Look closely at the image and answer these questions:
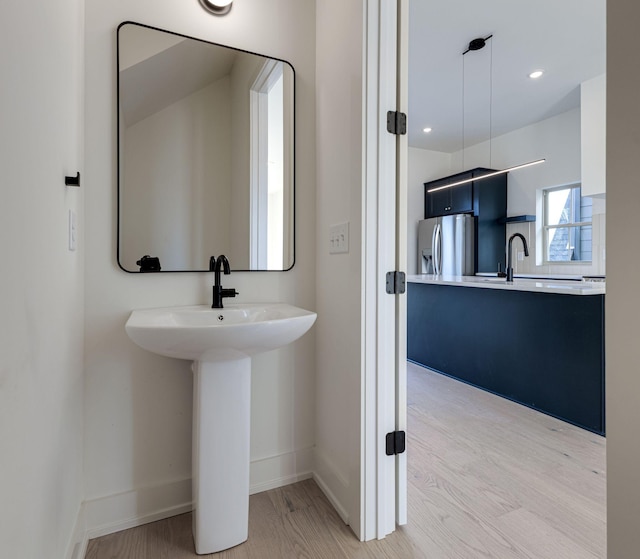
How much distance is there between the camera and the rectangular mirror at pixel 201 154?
4.65ft

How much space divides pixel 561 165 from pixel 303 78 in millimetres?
4228

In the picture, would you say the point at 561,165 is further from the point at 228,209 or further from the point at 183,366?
the point at 183,366

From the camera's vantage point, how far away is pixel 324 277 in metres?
1.65

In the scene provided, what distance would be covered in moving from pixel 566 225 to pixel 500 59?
233cm

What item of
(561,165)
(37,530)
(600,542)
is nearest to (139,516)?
(37,530)

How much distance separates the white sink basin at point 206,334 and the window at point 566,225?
457 centimetres

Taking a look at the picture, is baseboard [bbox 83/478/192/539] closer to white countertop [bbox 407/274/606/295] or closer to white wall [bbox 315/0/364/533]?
white wall [bbox 315/0/364/533]

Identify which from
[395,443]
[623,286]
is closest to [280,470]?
[395,443]

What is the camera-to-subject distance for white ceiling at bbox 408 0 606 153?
2.73 metres

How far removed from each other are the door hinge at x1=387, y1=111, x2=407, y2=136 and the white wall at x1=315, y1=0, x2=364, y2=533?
11cm

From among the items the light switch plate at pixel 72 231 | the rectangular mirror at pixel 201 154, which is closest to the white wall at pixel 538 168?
the rectangular mirror at pixel 201 154

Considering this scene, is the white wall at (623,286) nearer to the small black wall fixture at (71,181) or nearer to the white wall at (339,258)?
the white wall at (339,258)

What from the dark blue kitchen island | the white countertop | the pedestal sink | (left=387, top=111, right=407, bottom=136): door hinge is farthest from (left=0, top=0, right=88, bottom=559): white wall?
the dark blue kitchen island

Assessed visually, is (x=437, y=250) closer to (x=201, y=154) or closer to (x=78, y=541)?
(x=201, y=154)
